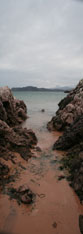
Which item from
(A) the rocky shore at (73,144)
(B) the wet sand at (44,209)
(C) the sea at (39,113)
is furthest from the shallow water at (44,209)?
(C) the sea at (39,113)

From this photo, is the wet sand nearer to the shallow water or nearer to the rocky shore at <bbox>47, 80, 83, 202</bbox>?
the shallow water

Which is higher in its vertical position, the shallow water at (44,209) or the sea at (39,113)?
the sea at (39,113)

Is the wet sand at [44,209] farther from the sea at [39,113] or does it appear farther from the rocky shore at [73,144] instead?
the sea at [39,113]

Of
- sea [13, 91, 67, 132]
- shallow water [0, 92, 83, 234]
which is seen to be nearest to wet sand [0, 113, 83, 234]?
shallow water [0, 92, 83, 234]

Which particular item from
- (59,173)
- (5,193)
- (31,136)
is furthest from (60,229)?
(31,136)

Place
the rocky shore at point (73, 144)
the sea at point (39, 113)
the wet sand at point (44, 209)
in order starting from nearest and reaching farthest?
the wet sand at point (44, 209) < the rocky shore at point (73, 144) < the sea at point (39, 113)

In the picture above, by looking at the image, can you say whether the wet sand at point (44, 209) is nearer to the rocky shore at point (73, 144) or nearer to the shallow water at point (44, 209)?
the shallow water at point (44, 209)

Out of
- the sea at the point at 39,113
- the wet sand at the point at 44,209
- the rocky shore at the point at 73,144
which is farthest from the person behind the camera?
the sea at the point at 39,113

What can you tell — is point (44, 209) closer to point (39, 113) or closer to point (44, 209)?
point (44, 209)

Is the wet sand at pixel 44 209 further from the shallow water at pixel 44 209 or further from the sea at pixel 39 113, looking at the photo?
the sea at pixel 39 113

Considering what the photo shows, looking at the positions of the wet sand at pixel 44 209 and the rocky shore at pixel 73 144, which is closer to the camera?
the wet sand at pixel 44 209

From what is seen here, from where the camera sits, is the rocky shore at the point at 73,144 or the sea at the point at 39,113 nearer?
the rocky shore at the point at 73,144

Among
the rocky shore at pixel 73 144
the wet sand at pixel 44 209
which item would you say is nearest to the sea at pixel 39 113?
the rocky shore at pixel 73 144

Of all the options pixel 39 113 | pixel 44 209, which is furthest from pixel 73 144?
pixel 39 113
